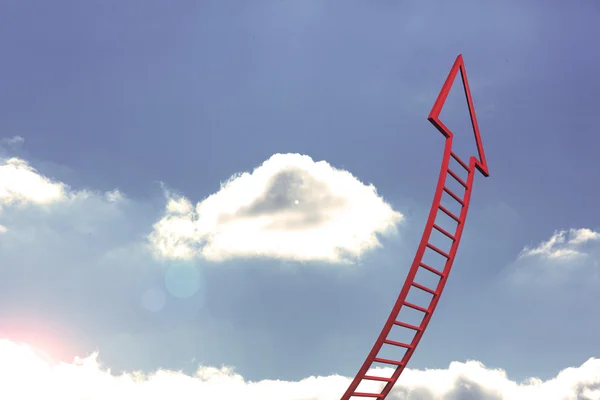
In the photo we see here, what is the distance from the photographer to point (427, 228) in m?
11.5

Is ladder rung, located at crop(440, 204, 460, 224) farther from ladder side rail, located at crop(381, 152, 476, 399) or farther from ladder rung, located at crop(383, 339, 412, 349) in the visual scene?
ladder rung, located at crop(383, 339, 412, 349)

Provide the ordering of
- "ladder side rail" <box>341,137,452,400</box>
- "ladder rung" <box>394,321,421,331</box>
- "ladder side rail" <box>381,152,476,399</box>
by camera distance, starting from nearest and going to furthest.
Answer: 1. "ladder side rail" <box>341,137,452,400</box>
2. "ladder rung" <box>394,321,421,331</box>
3. "ladder side rail" <box>381,152,476,399</box>

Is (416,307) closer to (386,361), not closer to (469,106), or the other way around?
(386,361)

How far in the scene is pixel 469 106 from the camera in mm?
13945

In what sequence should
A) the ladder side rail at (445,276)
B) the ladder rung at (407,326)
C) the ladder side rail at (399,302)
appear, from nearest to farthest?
the ladder side rail at (399,302) < the ladder rung at (407,326) < the ladder side rail at (445,276)

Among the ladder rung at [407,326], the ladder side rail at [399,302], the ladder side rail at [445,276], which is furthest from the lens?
the ladder side rail at [445,276]

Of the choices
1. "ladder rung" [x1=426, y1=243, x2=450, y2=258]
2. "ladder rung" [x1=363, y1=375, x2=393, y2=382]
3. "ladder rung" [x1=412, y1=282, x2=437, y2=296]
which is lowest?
"ladder rung" [x1=363, y1=375, x2=393, y2=382]

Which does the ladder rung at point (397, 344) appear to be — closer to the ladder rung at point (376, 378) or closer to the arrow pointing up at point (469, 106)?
the ladder rung at point (376, 378)

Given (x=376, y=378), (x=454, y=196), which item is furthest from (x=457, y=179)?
(x=376, y=378)

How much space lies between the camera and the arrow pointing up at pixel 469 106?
1228 centimetres

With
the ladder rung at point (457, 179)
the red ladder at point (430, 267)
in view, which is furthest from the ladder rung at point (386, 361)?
the ladder rung at point (457, 179)

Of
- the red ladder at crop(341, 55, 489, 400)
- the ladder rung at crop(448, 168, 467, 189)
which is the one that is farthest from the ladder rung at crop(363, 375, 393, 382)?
the ladder rung at crop(448, 168, 467, 189)

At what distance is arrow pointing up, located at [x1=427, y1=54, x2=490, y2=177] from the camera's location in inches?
483

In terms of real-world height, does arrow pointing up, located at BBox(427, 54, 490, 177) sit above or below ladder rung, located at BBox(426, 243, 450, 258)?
above
